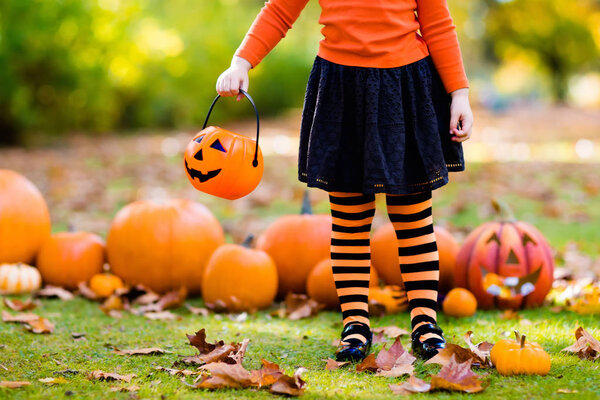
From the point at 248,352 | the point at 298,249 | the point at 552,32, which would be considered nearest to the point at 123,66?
the point at 298,249

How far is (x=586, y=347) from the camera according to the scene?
7.27 feet

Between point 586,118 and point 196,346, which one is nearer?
point 196,346

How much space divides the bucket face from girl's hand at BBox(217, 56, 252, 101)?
15 cm

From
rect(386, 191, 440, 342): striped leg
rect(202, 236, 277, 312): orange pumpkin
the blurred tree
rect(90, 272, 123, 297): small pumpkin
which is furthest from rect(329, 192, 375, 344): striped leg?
the blurred tree

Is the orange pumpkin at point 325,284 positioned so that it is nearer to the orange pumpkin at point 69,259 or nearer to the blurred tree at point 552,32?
the orange pumpkin at point 69,259

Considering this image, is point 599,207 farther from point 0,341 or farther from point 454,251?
point 0,341

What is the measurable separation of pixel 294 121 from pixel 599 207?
38.9 feet

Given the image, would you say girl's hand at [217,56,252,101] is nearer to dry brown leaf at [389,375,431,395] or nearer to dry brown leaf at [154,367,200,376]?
dry brown leaf at [154,367,200,376]

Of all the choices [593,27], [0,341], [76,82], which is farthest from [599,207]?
[593,27]

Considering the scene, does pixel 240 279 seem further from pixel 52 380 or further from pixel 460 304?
pixel 52 380

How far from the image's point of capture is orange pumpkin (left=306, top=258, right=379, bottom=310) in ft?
10.2

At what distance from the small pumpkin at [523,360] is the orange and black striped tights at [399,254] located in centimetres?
29

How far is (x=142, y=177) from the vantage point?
7.37 metres

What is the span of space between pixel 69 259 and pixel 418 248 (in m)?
1.94
